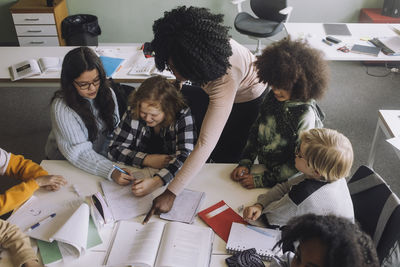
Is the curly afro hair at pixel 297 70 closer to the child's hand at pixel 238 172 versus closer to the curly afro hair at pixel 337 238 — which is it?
the child's hand at pixel 238 172

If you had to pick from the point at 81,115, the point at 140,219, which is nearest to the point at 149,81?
the point at 81,115

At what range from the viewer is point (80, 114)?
1758 mm

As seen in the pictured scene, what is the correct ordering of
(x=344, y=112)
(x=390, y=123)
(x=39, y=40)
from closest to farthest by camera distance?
1. (x=390, y=123)
2. (x=344, y=112)
3. (x=39, y=40)

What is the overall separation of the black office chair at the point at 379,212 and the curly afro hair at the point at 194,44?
0.77 m

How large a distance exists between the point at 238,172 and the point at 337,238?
73 cm

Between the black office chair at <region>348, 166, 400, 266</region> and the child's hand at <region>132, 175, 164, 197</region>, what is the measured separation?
84 cm

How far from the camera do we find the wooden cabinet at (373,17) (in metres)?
3.92

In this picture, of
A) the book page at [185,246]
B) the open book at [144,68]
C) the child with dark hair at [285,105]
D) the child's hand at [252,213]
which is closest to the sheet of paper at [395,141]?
the child with dark hair at [285,105]

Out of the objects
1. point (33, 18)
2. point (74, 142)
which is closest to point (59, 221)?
point (74, 142)

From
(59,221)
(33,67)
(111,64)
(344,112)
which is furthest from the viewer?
(344,112)

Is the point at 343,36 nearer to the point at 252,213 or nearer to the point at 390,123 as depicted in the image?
the point at 390,123

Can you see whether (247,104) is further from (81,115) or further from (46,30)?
(46,30)

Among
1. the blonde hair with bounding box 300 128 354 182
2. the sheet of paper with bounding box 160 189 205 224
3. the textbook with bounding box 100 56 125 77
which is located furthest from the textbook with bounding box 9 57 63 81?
the blonde hair with bounding box 300 128 354 182

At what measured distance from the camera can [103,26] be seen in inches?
173
